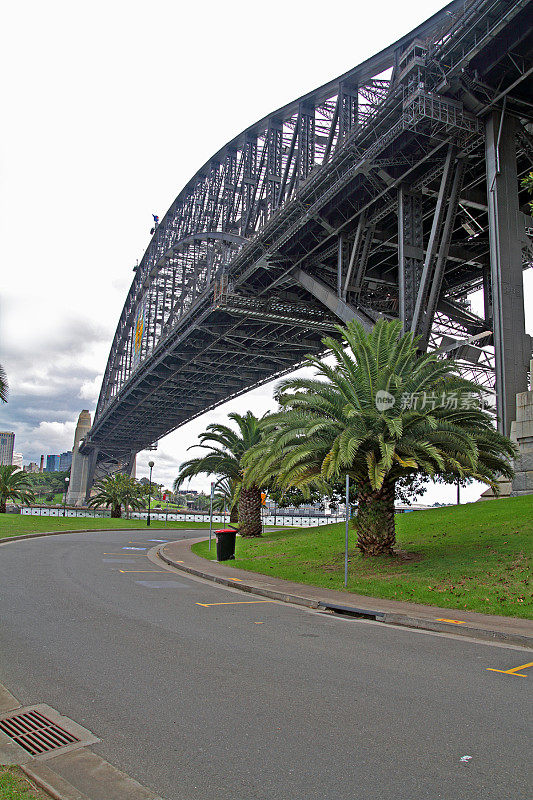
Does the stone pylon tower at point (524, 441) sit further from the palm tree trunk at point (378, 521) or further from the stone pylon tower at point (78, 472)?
the stone pylon tower at point (78, 472)

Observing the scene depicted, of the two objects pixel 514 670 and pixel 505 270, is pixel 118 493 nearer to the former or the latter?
pixel 505 270

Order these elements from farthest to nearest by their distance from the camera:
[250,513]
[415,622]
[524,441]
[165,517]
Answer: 1. [165,517]
2. [250,513]
3. [524,441]
4. [415,622]

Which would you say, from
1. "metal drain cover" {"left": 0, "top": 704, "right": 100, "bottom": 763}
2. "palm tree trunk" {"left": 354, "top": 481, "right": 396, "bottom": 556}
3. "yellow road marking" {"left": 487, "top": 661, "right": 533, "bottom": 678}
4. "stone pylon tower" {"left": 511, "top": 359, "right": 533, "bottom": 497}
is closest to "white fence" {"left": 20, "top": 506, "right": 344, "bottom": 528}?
"stone pylon tower" {"left": 511, "top": 359, "right": 533, "bottom": 497}

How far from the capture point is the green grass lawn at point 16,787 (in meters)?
3.34

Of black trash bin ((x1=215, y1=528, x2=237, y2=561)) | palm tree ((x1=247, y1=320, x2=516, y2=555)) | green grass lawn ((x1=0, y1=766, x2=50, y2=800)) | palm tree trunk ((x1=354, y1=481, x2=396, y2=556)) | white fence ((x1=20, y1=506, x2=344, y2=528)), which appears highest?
palm tree ((x1=247, y1=320, x2=516, y2=555))

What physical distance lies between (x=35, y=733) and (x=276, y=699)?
2036 millimetres

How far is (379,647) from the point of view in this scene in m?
7.62

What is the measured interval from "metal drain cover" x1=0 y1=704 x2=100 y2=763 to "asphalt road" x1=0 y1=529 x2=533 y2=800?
6.6 inches

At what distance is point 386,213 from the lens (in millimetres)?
30812

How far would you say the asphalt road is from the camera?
147 inches

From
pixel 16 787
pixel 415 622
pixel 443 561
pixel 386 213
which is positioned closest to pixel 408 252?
pixel 386 213

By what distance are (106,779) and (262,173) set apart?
146 feet

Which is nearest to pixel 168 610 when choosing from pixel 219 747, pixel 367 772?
pixel 219 747

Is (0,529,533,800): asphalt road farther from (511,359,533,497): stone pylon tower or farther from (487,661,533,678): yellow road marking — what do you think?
(511,359,533,497): stone pylon tower
